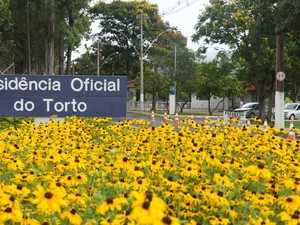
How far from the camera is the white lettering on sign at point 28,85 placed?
10.9 metres

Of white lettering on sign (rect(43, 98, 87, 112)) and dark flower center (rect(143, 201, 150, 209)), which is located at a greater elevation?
white lettering on sign (rect(43, 98, 87, 112))

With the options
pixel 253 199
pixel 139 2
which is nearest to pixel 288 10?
pixel 253 199

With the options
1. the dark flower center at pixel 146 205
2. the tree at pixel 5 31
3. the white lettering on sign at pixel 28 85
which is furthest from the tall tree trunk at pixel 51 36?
the dark flower center at pixel 146 205

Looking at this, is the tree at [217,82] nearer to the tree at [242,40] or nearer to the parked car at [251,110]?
the parked car at [251,110]

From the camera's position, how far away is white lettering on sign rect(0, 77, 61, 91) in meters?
10.9

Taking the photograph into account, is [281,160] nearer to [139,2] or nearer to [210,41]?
[210,41]

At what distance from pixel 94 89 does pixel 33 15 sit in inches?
967

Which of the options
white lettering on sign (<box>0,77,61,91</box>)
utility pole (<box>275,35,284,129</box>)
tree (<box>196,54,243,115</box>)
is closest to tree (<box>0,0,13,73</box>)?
tree (<box>196,54,243,115</box>)

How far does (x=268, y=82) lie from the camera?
28.1 meters

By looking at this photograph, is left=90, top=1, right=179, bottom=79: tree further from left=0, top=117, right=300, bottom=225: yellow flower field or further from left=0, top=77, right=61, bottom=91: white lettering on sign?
left=0, top=117, right=300, bottom=225: yellow flower field

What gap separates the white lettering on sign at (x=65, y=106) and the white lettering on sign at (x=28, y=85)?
30cm

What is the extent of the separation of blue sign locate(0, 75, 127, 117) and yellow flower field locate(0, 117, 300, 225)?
3.00 metres

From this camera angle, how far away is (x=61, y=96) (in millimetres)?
11180

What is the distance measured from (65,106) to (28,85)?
1005mm
